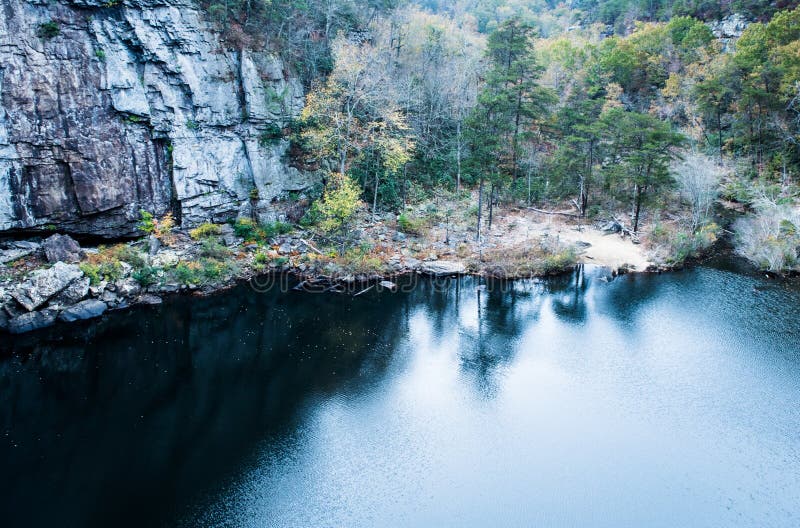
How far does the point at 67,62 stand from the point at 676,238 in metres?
35.6

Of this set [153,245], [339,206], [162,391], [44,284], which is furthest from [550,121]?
[44,284]

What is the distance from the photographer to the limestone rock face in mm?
22797

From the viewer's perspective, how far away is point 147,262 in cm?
2495

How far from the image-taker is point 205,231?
2819 centimetres

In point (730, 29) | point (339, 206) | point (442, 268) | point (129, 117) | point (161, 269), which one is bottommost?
point (442, 268)

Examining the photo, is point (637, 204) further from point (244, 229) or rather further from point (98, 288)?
point (98, 288)

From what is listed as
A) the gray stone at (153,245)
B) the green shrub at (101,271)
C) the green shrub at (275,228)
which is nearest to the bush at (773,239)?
the green shrub at (275,228)

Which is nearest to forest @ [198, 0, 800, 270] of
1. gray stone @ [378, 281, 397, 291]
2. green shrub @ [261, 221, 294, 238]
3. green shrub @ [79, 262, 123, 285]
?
green shrub @ [261, 221, 294, 238]

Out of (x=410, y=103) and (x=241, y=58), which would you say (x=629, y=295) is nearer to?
(x=410, y=103)

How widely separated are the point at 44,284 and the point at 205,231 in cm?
873

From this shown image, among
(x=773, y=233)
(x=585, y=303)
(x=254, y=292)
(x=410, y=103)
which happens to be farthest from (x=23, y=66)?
(x=773, y=233)

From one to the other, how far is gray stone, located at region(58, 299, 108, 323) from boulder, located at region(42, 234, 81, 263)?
3.06 meters

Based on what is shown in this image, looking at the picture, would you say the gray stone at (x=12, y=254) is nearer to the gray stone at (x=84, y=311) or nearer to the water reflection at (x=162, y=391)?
the gray stone at (x=84, y=311)

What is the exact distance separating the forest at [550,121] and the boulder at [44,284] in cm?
1501
